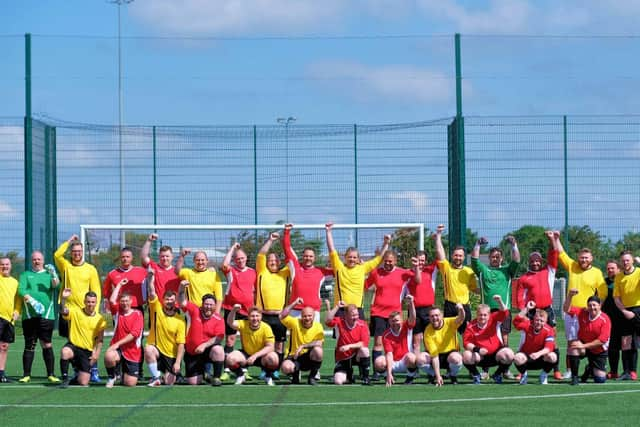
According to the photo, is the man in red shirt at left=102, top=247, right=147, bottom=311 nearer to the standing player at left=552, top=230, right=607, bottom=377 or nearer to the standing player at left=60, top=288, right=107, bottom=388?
the standing player at left=60, top=288, right=107, bottom=388

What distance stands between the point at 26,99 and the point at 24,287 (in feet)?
27.9

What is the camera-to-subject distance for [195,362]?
1329 centimetres

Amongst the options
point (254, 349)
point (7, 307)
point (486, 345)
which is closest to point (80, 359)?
point (7, 307)

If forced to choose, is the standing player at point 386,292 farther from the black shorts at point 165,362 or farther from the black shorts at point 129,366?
the black shorts at point 129,366

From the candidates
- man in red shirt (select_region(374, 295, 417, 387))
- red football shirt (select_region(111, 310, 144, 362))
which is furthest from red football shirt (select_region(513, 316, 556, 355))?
red football shirt (select_region(111, 310, 144, 362))

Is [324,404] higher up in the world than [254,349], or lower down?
lower down

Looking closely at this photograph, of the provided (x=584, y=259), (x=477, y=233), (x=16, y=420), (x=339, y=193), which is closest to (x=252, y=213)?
(x=339, y=193)

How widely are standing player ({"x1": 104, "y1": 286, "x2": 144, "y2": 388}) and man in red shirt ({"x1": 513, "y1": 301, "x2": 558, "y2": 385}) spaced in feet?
15.2

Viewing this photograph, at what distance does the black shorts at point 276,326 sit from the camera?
1402 centimetres

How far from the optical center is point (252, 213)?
2086 cm

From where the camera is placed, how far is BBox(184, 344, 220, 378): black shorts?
13.3 meters

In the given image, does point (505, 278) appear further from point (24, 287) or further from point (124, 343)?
point (24, 287)

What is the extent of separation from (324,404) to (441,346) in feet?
9.02

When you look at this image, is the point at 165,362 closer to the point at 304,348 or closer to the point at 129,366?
the point at 129,366
